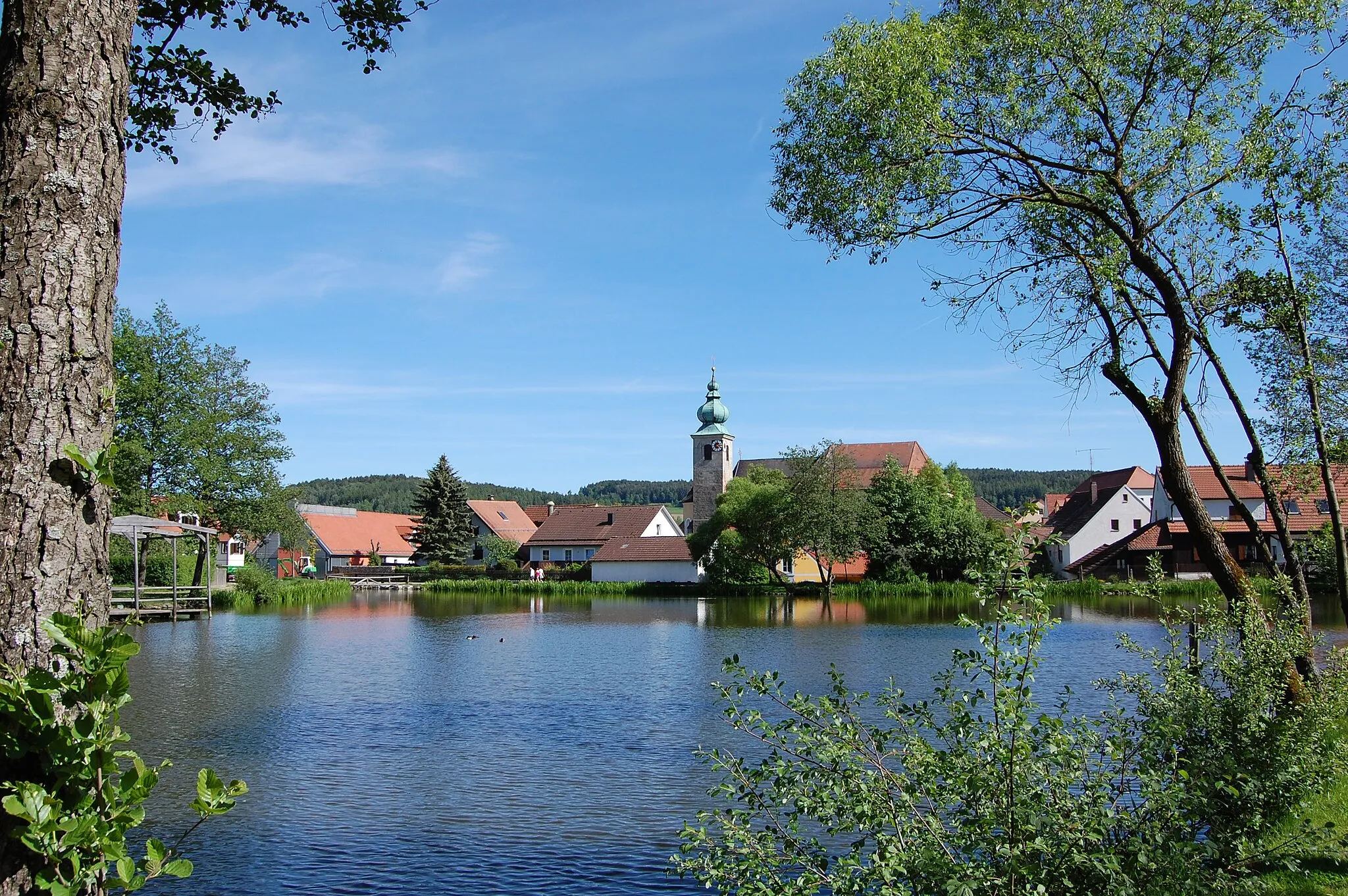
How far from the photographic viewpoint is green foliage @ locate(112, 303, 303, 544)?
42406 mm

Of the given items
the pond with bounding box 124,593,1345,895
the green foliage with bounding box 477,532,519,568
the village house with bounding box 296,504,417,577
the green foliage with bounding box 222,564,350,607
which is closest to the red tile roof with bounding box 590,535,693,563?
the green foliage with bounding box 477,532,519,568

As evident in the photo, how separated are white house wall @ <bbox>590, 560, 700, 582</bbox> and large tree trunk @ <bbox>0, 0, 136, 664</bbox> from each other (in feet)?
198

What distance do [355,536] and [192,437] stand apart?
1729 inches

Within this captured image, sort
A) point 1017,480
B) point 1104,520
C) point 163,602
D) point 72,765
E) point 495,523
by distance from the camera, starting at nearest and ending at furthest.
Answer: point 72,765
point 163,602
point 1104,520
point 495,523
point 1017,480

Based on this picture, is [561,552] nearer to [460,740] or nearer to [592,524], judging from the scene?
[592,524]

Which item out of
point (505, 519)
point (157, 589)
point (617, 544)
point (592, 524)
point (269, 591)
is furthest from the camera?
point (505, 519)

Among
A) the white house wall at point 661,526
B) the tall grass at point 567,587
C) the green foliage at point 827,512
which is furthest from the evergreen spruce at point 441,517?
the green foliage at point 827,512

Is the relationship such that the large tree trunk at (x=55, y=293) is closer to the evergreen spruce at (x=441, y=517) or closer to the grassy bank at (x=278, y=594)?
the grassy bank at (x=278, y=594)

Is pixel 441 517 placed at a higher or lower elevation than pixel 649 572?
higher

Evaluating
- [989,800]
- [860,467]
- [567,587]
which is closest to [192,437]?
[567,587]

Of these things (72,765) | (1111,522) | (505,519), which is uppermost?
(505,519)

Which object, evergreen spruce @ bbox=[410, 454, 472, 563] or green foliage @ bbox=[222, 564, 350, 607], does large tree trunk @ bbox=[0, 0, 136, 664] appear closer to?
green foliage @ bbox=[222, 564, 350, 607]

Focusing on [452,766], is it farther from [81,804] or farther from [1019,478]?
[1019,478]

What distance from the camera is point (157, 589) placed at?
3397cm
